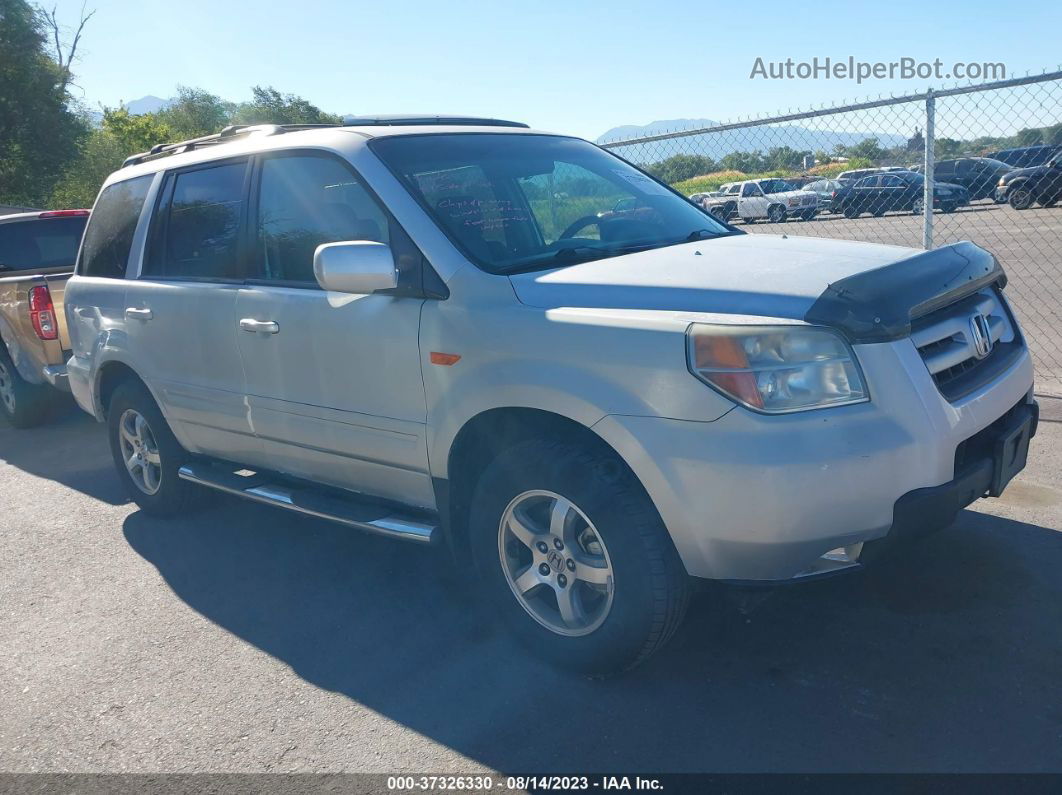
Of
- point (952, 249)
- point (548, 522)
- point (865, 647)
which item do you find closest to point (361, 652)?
point (548, 522)

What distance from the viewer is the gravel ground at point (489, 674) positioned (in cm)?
289

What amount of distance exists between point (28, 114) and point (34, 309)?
815 inches

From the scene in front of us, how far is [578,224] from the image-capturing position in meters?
4.04

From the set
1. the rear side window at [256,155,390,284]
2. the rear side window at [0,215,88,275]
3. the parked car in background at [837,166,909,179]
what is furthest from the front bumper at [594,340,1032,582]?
the rear side window at [0,215,88,275]

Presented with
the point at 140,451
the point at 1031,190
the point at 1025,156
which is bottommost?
the point at 140,451

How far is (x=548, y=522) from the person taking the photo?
3357 millimetres

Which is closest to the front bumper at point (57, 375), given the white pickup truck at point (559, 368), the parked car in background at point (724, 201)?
the white pickup truck at point (559, 368)

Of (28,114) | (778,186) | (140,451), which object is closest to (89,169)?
(28,114)

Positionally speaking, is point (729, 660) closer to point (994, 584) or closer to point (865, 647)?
point (865, 647)

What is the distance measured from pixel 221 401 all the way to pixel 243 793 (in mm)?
2195

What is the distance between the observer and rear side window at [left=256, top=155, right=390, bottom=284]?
384cm

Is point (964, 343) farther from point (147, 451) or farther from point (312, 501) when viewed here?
point (147, 451)

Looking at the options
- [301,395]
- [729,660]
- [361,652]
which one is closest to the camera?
[729,660]

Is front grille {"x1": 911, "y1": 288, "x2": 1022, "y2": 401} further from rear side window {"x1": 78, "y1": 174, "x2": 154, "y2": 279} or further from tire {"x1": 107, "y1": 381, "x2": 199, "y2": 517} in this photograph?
rear side window {"x1": 78, "y1": 174, "x2": 154, "y2": 279}
